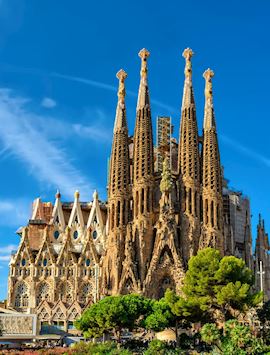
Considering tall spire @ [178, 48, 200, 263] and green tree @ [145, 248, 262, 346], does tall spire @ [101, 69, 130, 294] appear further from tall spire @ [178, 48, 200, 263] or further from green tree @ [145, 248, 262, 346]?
green tree @ [145, 248, 262, 346]

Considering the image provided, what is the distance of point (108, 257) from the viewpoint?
54125 millimetres

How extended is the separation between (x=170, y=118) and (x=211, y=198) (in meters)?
13.3

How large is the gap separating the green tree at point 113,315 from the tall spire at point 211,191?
1546 cm

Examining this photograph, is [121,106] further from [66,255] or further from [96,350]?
[96,350]

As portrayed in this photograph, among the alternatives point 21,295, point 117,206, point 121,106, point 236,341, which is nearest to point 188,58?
point 121,106

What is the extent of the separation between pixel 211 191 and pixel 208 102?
33.2 feet

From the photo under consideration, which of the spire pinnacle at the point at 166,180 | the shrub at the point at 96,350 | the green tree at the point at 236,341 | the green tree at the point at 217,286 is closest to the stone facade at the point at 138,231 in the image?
the spire pinnacle at the point at 166,180

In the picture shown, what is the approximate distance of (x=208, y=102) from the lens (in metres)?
59.0

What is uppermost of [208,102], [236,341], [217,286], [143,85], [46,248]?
[143,85]

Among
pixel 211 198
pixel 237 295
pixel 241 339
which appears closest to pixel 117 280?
pixel 211 198

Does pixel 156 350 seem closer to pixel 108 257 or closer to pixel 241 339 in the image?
pixel 241 339

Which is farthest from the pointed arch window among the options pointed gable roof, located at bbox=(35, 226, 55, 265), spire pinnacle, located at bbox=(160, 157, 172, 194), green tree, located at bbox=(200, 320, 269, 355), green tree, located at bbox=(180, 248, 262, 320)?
green tree, located at bbox=(200, 320, 269, 355)

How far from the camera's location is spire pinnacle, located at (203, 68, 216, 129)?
57.5 m

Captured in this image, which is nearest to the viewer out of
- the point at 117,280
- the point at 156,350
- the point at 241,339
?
the point at 241,339
